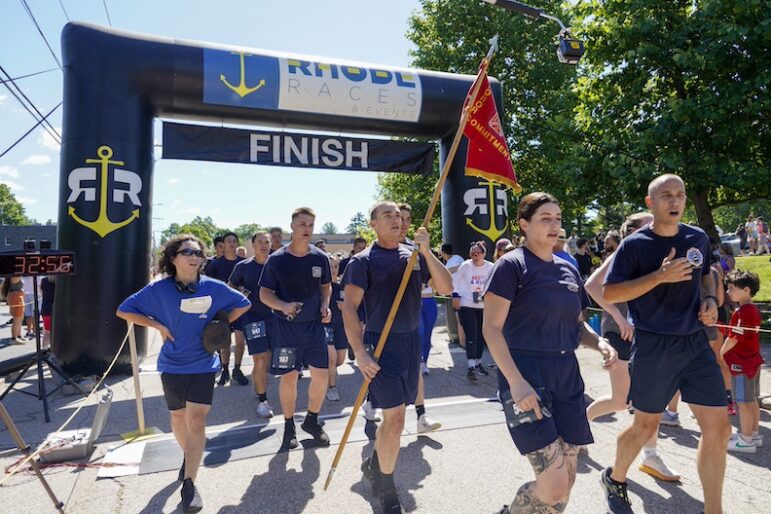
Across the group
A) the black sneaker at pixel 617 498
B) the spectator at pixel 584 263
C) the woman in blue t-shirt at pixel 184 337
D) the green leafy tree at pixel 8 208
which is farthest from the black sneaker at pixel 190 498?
the green leafy tree at pixel 8 208

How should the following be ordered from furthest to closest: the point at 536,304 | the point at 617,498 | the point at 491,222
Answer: the point at 491,222 → the point at 617,498 → the point at 536,304

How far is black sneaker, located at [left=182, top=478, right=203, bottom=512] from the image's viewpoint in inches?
126

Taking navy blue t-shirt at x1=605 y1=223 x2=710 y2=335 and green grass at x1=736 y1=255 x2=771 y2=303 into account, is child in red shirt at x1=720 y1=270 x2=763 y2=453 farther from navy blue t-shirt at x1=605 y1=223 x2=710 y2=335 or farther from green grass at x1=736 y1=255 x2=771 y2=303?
green grass at x1=736 y1=255 x2=771 y2=303

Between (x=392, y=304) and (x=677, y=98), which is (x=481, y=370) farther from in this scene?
(x=677, y=98)

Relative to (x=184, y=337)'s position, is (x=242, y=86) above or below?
above

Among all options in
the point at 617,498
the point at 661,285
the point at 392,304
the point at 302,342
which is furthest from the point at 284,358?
the point at 661,285

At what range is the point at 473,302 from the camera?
6895 millimetres

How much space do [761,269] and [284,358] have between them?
730 inches

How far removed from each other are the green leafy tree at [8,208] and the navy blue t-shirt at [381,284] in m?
81.6

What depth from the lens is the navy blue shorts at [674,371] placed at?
114 inches

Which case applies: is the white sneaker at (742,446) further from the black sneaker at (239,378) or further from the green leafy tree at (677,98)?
the green leafy tree at (677,98)

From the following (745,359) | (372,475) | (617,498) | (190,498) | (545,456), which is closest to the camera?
(545,456)

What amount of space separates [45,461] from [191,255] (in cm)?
221

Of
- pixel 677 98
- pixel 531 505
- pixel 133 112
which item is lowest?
pixel 531 505
